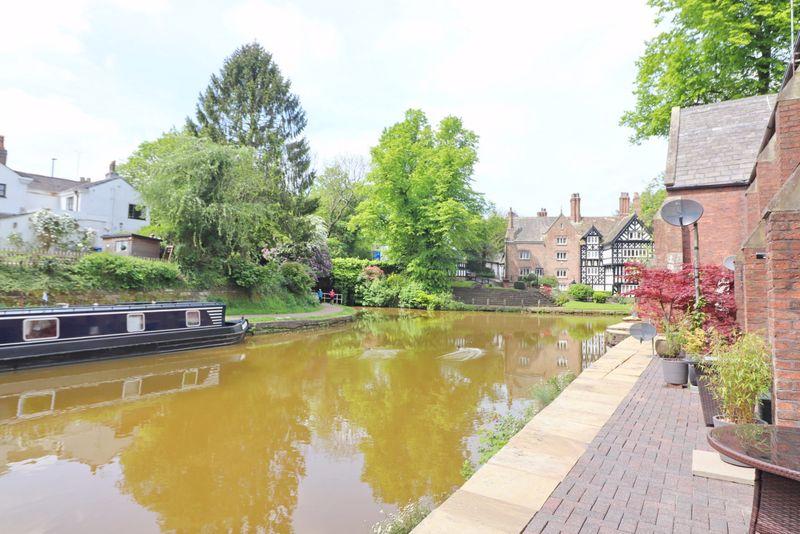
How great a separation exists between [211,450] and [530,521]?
4809 millimetres

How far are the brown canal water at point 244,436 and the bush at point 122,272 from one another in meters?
5.53

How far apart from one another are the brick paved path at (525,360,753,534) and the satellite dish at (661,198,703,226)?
4.08m

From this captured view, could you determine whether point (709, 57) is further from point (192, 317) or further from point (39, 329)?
point (39, 329)

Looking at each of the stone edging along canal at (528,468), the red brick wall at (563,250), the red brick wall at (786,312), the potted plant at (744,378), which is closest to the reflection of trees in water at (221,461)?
the stone edging along canal at (528,468)

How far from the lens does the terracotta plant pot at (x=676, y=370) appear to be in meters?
7.70

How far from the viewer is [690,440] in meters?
5.10

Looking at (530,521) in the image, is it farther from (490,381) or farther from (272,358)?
(272,358)

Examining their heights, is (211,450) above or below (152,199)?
below

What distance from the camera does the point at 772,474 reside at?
7.87ft

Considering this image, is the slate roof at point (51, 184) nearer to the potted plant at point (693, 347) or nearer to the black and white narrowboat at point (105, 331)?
the black and white narrowboat at point (105, 331)

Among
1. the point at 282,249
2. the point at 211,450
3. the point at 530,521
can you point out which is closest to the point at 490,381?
the point at 211,450

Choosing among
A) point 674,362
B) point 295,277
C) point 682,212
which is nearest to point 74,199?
point 295,277

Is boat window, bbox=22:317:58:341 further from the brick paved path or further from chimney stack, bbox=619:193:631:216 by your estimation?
chimney stack, bbox=619:193:631:216

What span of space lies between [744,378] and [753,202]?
7410mm
